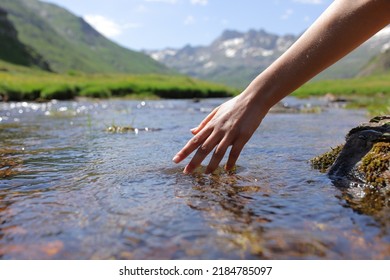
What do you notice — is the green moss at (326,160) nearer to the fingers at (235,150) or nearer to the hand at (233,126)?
the fingers at (235,150)

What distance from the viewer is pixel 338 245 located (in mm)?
3219

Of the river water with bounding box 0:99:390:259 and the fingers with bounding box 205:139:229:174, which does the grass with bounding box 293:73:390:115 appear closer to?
the river water with bounding box 0:99:390:259

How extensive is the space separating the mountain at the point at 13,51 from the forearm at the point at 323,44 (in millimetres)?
188191

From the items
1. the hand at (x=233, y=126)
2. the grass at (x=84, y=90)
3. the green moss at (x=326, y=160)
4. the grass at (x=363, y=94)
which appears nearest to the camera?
the hand at (x=233, y=126)

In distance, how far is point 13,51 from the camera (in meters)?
183

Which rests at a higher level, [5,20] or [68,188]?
[5,20]

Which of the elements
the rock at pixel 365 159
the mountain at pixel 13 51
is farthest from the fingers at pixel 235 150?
the mountain at pixel 13 51

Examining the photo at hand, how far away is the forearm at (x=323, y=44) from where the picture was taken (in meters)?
3.43

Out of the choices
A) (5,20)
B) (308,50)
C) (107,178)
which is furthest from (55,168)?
(5,20)

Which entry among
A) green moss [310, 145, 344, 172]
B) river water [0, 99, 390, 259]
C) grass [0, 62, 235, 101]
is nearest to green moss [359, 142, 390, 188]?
river water [0, 99, 390, 259]
